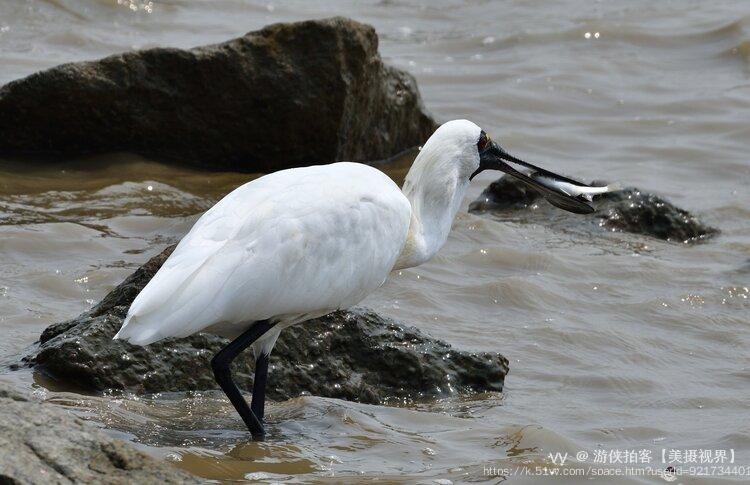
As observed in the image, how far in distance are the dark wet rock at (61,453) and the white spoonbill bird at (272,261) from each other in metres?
1.01

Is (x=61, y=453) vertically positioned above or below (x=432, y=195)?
below

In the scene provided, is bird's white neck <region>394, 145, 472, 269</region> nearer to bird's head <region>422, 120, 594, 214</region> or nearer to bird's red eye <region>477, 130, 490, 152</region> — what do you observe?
bird's head <region>422, 120, 594, 214</region>

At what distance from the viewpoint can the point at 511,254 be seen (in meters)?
9.72

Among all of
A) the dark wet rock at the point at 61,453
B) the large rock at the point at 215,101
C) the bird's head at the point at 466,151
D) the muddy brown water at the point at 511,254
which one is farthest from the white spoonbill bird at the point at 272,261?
the large rock at the point at 215,101

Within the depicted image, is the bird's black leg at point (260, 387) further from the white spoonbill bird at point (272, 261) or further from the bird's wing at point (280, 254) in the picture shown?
the bird's wing at point (280, 254)

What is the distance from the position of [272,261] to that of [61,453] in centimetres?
183

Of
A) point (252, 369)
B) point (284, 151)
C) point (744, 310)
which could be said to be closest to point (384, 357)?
point (252, 369)

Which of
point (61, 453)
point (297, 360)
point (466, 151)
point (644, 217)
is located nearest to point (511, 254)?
point (644, 217)

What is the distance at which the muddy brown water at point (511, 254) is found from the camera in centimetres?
623

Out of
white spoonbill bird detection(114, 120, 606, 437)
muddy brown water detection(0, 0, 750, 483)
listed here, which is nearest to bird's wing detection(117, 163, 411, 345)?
white spoonbill bird detection(114, 120, 606, 437)

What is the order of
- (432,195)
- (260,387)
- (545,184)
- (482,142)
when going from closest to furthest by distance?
1. (260,387)
2. (432,195)
3. (482,142)
4. (545,184)

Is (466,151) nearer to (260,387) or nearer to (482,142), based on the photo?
(482,142)

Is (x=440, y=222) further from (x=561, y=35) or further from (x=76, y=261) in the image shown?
(x=561, y=35)

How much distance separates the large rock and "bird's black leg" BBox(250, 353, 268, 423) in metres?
4.41
